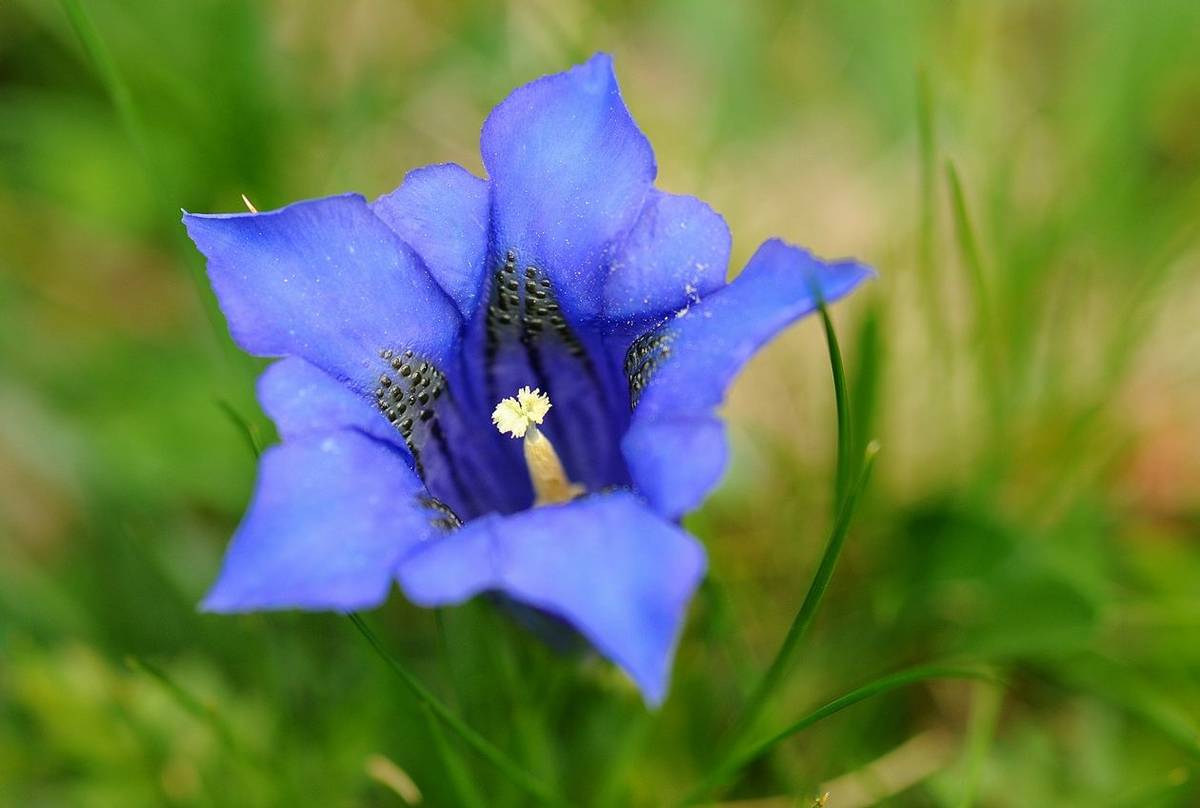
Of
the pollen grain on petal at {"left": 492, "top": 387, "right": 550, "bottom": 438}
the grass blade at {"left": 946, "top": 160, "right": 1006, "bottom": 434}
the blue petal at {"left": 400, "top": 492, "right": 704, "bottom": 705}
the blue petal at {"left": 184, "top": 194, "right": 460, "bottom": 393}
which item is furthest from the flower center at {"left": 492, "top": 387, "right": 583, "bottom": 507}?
the grass blade at {"left": 946, "top": 160, "right": 1006, "bottom": 434}

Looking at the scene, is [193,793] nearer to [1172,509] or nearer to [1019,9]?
[1172,509]

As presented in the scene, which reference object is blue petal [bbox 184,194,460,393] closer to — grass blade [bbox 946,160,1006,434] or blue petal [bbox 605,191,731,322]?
blue petal [bbox 605,191,731,322]

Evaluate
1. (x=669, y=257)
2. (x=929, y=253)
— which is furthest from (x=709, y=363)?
(x=929, y=253)

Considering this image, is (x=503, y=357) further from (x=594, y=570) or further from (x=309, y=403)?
(x=594, y=570)

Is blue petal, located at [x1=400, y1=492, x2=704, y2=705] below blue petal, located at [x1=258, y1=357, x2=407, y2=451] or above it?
below

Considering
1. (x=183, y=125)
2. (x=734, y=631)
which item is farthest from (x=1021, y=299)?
(x=183, y=125)

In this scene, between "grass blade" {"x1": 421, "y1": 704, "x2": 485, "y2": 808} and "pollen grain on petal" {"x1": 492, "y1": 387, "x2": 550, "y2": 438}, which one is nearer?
"grass blade" {"x1": 421, "y1": 704, "x2": 485, "y2": 808}
